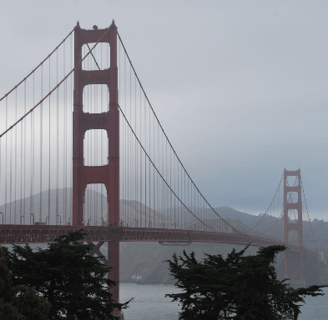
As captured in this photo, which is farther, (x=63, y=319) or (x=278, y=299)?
(x=63, y=319)

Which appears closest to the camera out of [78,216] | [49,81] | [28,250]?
[28,250]

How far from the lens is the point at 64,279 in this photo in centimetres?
1845

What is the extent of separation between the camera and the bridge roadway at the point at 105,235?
29734 mm

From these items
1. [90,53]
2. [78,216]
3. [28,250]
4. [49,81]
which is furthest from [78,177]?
[28,250]

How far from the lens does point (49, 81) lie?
44906 millimetres

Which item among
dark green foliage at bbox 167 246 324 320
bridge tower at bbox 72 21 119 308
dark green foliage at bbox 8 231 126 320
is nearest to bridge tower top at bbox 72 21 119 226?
bridge tower at bbox 72 21 119 308

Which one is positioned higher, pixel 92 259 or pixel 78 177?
pixel 78 177

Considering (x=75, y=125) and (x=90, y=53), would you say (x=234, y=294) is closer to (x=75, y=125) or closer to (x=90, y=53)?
(x=75, y=125)

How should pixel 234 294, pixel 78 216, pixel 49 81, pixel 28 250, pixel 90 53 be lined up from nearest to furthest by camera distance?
1. pixel 234 294
2. pixel 28 250
3. pixel 78 216
4. pixel 49 81
5. pixel 90 53

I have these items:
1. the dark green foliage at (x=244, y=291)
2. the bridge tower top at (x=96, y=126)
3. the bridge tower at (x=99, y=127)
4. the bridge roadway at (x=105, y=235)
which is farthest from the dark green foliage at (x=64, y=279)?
the bridge tower top at (x=96, y=126)

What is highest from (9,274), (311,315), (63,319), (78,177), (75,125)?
(75,125)

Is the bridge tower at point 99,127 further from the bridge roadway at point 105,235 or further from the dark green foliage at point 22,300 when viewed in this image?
the dark green foliage at point 22,300

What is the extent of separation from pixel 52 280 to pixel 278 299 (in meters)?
6.35

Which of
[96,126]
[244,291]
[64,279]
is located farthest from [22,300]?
[96,126]
